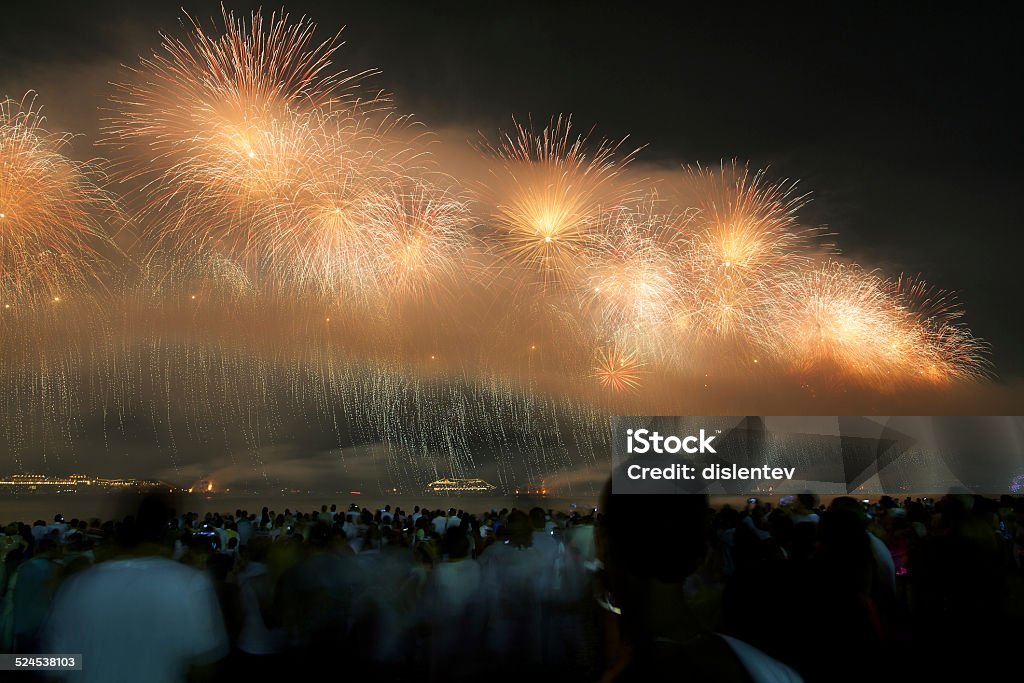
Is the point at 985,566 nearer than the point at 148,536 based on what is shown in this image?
No

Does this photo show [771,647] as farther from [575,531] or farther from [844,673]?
[575,531]

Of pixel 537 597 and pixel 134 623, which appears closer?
pixel 134 623

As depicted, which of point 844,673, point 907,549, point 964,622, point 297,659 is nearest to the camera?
point 844,673

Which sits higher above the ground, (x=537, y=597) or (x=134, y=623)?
(x=134, y=623)

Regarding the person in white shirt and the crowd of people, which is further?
the person in white shirt

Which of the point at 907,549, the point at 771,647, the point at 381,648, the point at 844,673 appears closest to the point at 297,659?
the point at 381,648

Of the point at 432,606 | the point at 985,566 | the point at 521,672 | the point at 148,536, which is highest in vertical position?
the point at 148,536

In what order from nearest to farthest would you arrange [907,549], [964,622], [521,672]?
[964,622] → [521,672] → [907,549]

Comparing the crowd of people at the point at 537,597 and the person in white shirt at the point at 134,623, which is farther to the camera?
the person in white shirt at the point at 134,623
